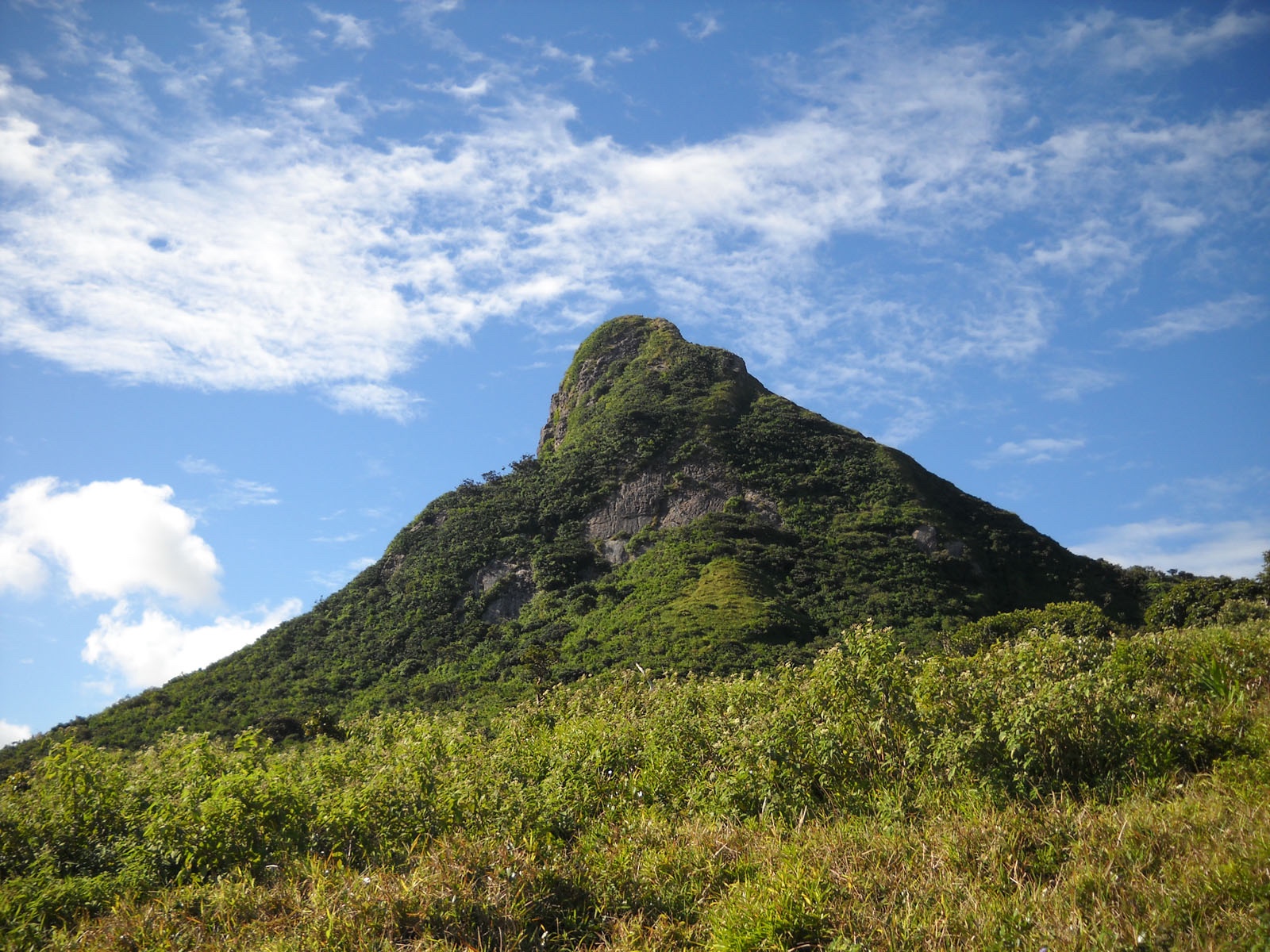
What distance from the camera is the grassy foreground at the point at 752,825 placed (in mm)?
4691

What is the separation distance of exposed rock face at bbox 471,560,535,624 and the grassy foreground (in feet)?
158

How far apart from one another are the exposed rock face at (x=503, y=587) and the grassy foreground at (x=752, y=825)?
48.2 metres

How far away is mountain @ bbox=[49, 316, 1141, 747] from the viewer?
141 ft

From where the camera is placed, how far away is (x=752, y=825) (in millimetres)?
6715

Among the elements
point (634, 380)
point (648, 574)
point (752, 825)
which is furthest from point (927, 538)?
point (752, 825)

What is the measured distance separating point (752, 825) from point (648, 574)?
152 feet

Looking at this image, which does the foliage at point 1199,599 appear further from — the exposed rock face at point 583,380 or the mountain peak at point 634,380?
the exposed rock face at point 583,380

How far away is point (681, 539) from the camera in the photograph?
55.4 meters

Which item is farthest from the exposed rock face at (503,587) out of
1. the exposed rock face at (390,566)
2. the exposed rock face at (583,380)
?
the exposed rock face at (583,380)

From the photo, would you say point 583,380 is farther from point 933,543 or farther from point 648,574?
point 933,543

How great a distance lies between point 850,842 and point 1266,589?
4137 cm

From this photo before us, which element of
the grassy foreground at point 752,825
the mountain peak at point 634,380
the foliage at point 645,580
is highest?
the mountain peak at point 634,380

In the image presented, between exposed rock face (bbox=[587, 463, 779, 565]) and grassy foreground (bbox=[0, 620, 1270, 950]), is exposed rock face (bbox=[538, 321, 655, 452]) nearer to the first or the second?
exposed rock face (bbox=[587, 463, 779, 565])

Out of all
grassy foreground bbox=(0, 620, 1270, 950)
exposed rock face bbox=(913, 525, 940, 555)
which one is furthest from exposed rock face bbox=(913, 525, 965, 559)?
grassy foreground bbox=(0, 620, 1270, 950)
